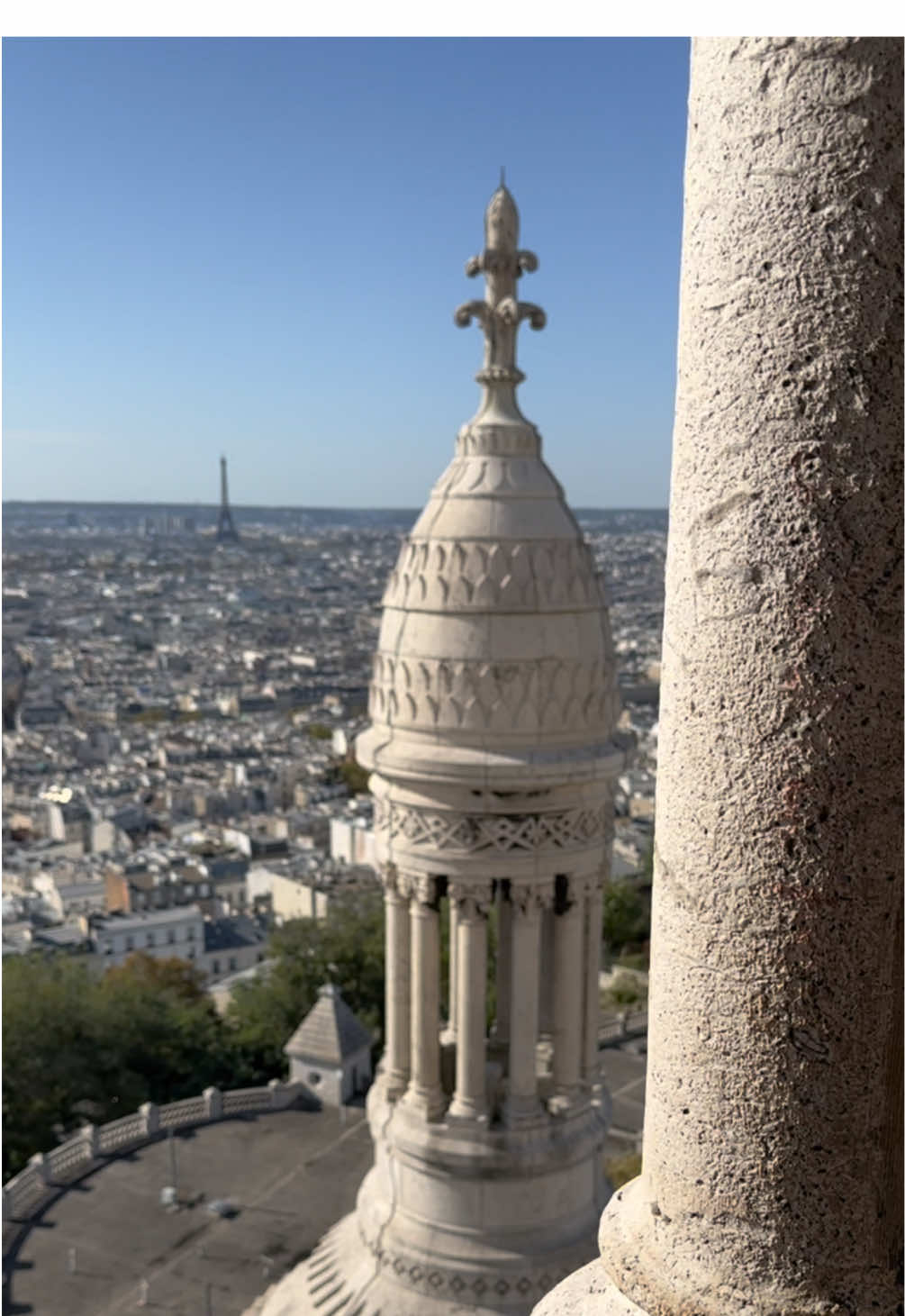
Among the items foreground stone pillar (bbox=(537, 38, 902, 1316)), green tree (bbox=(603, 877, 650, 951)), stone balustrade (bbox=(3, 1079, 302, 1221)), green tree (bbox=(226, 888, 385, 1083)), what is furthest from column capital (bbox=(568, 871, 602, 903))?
green tree (bbox=(603, 877, 650, 951))

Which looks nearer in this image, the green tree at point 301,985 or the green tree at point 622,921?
the green tree at point 301,985

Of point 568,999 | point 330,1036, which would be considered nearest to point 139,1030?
point 330,1036

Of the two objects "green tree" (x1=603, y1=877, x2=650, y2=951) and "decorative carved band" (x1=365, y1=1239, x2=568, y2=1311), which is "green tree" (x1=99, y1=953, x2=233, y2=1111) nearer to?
"green tree" (x1=603, y1=877, x2=650, y2=951)

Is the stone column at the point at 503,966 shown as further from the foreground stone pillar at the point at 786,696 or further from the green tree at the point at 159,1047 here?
the green tree at the point at 159,1047

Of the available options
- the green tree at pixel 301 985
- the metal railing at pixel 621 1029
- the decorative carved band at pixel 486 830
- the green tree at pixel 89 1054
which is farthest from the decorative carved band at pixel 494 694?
the green tree at pixel 301 985

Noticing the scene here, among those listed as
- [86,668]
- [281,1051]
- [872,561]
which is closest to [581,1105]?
[872,561]

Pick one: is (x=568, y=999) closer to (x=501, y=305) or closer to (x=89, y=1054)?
(x=501, y=305)
